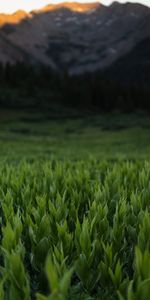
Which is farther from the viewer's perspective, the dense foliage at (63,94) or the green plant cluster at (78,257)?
the dense foliage at (63,94)

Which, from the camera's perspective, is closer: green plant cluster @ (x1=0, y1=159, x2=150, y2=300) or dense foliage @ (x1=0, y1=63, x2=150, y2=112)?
green plant cluster @ (x1=0, y1=159, x2=150, y2=300)

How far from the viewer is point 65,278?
2277 millimetres

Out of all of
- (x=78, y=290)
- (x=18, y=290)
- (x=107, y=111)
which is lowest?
(x=107, y=111)

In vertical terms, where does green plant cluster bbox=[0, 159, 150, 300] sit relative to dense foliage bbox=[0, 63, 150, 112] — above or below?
above

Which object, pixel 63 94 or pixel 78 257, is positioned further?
pixel 63 94

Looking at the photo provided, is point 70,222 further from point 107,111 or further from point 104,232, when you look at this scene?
point 107,111

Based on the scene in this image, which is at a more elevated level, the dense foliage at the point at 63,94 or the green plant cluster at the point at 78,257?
the green plant cluster at the point at 78,257

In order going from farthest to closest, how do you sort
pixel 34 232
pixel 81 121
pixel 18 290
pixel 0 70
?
1. pixel 0 70
2. pixel 81 121
3. pixel 34 232
4. pixel 18 290

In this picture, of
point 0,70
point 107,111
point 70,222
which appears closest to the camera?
point 70,222

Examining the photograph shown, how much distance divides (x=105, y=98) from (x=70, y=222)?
11129cm

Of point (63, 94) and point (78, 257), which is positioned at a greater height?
point (78, 257)

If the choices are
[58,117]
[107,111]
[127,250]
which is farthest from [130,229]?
[107,111]

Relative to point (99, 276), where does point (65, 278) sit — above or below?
above

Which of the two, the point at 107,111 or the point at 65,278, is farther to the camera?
the point at 107,111
